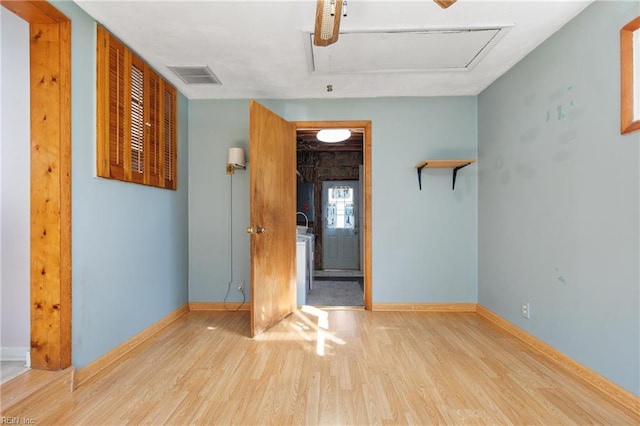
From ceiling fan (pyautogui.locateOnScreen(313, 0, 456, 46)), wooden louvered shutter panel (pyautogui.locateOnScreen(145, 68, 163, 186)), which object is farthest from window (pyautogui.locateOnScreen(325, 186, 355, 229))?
ceiling fan (pyautogui.locateOnScreen(313, 0, 456, 46))

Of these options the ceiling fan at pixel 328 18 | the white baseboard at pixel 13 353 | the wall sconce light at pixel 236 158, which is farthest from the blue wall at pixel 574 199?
the white baseboard at pixel 13 353

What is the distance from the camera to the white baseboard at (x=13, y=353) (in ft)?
5.94

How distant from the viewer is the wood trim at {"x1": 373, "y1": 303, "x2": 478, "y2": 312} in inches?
129

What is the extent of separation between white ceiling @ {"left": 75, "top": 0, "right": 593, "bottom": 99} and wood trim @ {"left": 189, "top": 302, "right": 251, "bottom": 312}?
2333 mm

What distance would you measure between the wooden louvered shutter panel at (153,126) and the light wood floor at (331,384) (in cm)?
145

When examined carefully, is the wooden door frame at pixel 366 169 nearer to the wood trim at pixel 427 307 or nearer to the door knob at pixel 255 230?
the wood trim at pixel 427 307

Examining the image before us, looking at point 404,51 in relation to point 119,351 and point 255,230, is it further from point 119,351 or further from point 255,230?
point 119,351

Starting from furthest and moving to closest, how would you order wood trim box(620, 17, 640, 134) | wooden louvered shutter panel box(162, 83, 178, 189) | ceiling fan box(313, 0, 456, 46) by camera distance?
wooden louvered shutter panel box(162, 83, 178, 189) → wood trim box(620, 17, 640, 134) → ceiling fan box(313, 0, 456, 46)

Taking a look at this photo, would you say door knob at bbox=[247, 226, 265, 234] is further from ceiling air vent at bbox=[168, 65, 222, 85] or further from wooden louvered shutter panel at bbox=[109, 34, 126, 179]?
ceiling air vent at bbox=[168, 65, 222, 85]

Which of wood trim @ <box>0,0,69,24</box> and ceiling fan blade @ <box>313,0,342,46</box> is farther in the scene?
wood trim @ <box>0,0,69,24</box>

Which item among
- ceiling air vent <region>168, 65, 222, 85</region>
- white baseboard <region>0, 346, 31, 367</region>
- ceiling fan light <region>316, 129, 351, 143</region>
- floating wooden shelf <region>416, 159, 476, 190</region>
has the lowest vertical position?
white baseboard <region>0, 346, 31, 367</region>

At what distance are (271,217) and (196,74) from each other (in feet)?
4.94

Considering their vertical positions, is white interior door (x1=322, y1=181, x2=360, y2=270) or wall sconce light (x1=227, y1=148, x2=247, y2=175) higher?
wall sconce light (x1=227, y1=148, x2=247, y2=175)

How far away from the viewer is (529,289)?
2.43m
